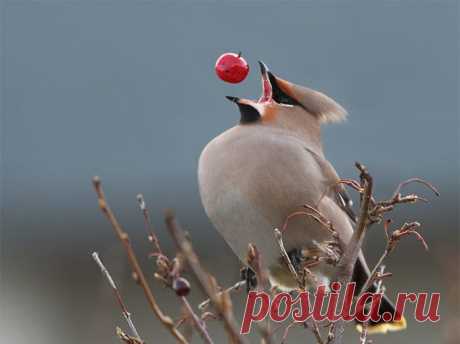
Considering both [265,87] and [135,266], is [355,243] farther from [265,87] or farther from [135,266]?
[265,87]

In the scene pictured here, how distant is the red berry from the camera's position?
11.0 ft

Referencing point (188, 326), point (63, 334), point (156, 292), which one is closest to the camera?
point (188, 326)

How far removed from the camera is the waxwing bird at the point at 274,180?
12.3 feet

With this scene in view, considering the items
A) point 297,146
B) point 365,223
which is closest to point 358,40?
point 297,146

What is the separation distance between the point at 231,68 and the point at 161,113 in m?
10.2

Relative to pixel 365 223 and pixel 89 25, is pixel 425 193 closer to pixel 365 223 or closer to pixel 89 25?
pixel 89 25

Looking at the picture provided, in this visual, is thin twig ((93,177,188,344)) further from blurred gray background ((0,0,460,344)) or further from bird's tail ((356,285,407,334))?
blurred gray background ((0,0,460,344))

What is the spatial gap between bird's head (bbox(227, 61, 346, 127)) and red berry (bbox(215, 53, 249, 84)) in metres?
0.59

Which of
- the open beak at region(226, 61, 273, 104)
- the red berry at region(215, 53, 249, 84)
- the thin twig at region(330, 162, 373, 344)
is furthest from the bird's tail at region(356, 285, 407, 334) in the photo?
the thin twig at region(330, 162, 373, 344)

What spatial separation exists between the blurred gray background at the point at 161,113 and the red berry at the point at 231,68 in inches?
241

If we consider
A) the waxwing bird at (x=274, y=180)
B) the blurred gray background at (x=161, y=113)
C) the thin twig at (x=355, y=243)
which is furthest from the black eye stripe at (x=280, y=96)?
the blurred gray background at (x=161, y=113)

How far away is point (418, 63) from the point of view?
14.2m

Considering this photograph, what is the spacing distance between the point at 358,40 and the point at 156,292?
643cm

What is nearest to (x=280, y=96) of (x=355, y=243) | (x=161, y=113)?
(x=355, y=243)
